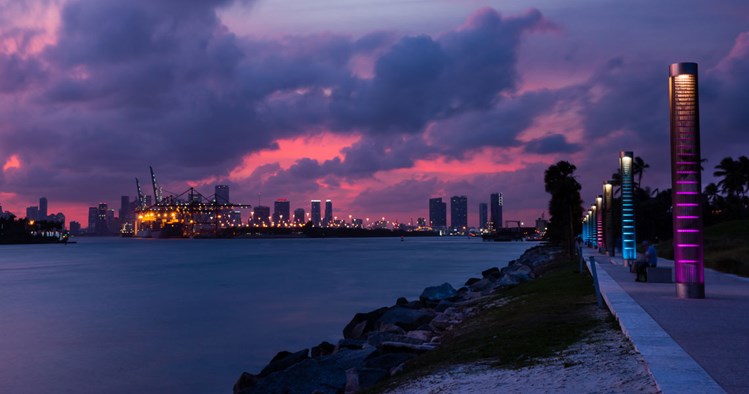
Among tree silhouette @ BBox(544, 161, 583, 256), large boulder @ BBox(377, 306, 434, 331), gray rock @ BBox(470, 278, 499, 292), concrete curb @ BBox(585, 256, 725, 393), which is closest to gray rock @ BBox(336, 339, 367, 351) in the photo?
large boulder @ BBox(377, 306, 434, 331)

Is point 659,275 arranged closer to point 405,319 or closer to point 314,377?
point 405,319

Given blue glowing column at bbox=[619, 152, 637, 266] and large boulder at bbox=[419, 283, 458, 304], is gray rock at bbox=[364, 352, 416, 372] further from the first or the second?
blue glowing column at bbox=[619, 152, 637, 266]

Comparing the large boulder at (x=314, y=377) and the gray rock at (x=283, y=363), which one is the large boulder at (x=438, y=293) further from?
the large boulder at (x=314, y=377)

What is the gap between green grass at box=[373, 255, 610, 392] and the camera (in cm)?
1008

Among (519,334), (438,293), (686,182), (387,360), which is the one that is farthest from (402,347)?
(438,293)

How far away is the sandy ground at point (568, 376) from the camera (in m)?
7.49

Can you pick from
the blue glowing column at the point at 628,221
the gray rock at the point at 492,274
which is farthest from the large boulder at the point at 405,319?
the gray rock at the point at 492,274

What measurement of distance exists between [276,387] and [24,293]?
3899cm

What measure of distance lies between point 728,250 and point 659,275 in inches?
652

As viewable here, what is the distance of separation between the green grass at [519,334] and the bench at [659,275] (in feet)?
10.2

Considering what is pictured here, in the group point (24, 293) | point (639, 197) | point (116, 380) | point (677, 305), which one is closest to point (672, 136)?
point (677, 305)

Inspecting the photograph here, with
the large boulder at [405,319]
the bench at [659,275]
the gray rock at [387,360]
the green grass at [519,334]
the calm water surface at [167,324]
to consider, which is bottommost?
the calm water surface at [167,324]

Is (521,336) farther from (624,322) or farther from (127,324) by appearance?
(127,324)

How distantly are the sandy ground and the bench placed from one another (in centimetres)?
1090
